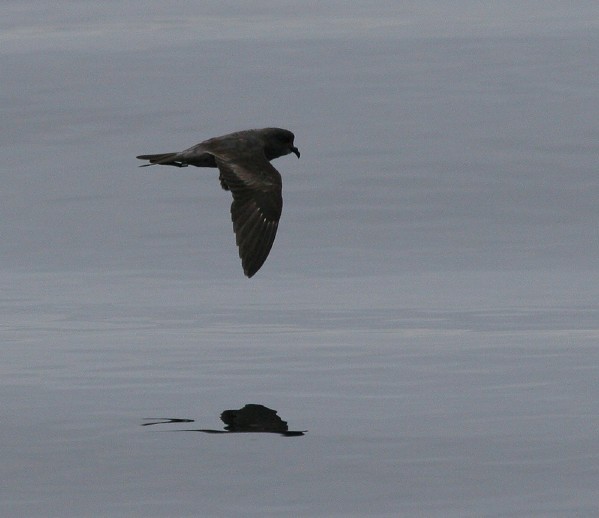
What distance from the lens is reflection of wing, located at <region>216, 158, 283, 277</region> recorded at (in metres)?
10.2

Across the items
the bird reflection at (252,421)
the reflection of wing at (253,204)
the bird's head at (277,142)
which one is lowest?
the bird reflection at (252,421)

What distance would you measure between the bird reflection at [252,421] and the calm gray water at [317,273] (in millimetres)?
88

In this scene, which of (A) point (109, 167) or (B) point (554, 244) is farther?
(A) point (109, 167)

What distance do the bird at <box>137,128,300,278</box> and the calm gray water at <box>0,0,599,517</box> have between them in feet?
2.09

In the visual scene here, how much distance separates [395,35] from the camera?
22906 millimetres

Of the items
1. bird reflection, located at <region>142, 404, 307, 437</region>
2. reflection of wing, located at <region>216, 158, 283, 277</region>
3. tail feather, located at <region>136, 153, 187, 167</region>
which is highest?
tail feather, located at <region>136, 153, 187, 167</region>

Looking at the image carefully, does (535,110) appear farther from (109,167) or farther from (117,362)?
(117,362)

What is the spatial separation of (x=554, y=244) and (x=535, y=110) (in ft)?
16.4

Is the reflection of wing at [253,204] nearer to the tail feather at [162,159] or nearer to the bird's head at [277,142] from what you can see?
the tail feather at [162,159]

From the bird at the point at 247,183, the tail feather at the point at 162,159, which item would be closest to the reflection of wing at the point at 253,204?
the bird at the point at 247,183

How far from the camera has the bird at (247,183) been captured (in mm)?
10234

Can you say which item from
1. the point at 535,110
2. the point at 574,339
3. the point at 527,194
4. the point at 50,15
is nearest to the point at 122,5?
the point at 50,15

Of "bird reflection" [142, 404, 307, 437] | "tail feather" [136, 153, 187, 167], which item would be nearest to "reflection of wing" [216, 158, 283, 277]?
"tail feather" [136, 153, 187, 167]

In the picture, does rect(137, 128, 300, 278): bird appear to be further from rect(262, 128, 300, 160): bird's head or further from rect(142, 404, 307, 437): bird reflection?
rect(142, 404, 307, 437): bird reflection
